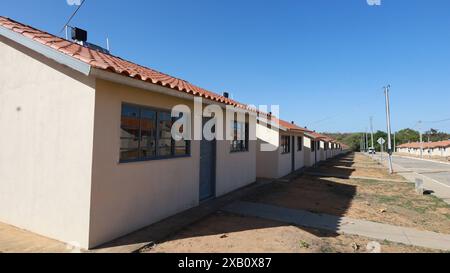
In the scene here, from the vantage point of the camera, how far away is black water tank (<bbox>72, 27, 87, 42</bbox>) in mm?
7789

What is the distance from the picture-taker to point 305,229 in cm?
619

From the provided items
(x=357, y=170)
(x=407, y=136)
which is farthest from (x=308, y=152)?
(x=407, y=136)

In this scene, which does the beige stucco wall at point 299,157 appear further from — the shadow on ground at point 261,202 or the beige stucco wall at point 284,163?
the shadow on ground at point 261,202

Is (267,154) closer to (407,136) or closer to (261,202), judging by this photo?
(261,202)

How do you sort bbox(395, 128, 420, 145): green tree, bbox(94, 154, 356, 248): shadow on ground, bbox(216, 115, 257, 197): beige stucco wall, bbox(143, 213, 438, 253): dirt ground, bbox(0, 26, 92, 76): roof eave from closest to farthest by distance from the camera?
bbox(0, 26, 92, 76): roof eave, bbox(143, 213, 438, 253): dirt ground, bbox(94, 154, 356, 248): shadow on ground, bbox(216, 115, 257, 197): beige stucco wall, bbox(395, 128, 420, 145): green tree

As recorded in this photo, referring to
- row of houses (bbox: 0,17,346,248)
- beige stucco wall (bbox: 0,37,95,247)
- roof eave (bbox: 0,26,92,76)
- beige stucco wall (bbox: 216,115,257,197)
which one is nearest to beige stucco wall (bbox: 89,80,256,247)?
row of houses (bbox: 0,17,346,248)

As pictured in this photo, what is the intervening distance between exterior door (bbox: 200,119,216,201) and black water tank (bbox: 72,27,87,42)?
14.3ft

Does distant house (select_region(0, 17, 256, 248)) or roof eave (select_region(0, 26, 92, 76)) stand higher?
roof eave (select_region(0, 26, 92, 76))

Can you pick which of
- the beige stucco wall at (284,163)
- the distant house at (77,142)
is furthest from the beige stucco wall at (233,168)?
the beige stucco wall at (284,163)

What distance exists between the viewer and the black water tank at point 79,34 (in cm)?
779

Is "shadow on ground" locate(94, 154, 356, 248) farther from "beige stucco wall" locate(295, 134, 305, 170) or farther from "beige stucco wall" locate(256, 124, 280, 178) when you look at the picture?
"beige stucco wall" locate(295, 134, 305, 170)
